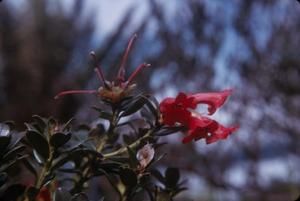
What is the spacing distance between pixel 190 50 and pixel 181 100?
7.64 ft

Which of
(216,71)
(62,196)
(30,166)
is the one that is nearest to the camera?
(62,196)

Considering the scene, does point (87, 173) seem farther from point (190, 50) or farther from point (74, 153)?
point (190, 50)

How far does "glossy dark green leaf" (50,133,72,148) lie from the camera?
1.65 ft

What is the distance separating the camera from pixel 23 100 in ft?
12.4

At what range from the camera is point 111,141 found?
2.08 ft

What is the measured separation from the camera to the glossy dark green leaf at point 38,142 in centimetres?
52

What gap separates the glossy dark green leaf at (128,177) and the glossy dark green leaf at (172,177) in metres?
0.09

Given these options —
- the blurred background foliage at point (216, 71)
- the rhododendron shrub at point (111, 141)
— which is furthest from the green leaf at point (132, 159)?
the blurred background foliage at point (216, 71)

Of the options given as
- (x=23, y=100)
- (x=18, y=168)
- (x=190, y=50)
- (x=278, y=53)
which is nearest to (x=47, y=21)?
(x=23, y=100)

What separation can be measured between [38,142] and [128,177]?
103mm

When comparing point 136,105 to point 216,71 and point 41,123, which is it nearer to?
point 41,123

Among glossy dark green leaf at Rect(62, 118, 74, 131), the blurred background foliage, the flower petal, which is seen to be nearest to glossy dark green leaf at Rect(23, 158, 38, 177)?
glossy dark green leaf at Rect(62, 118, 74, 131)

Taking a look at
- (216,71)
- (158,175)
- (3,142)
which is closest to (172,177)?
(158,175)

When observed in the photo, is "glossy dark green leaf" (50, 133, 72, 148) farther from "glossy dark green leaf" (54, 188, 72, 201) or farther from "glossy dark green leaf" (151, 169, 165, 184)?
"glossy dark green leaf" (151, 169, 165, 184)
